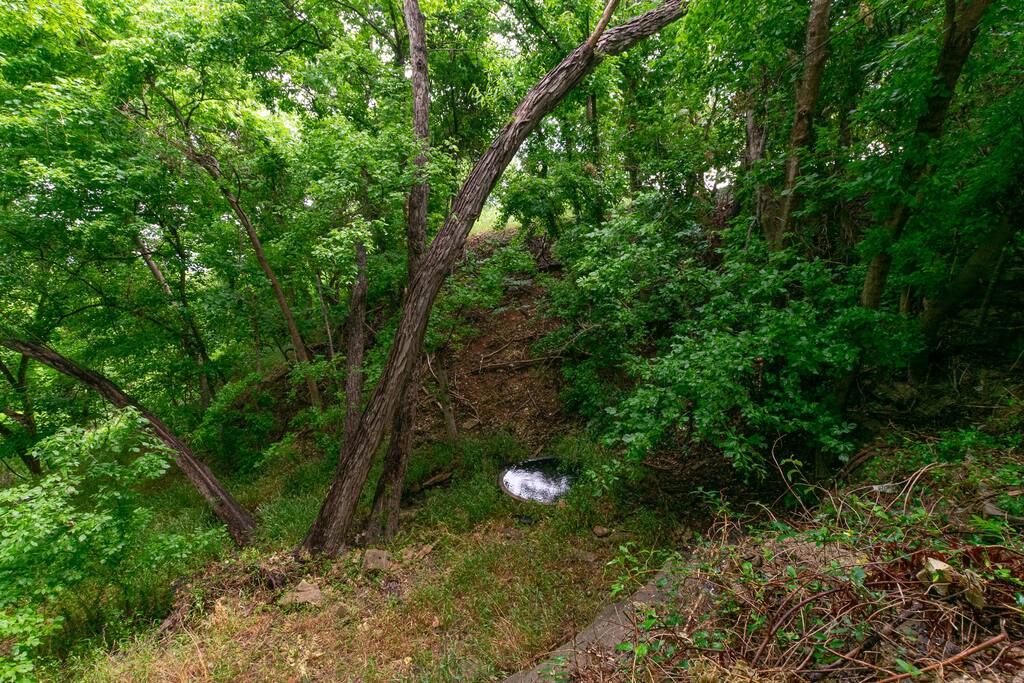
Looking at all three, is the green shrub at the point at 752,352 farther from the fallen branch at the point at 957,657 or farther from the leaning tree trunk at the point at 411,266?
the leaning tree trunk at the point at 411,266

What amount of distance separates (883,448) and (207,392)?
12292mm

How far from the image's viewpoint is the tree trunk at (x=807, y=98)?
4172mm

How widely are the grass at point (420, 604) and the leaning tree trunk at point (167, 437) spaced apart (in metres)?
0.49

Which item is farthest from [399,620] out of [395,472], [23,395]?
[23,395]

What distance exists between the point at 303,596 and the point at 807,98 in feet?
26.6

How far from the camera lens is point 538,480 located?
6703 millimetres

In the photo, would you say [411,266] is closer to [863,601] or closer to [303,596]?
[303,596]

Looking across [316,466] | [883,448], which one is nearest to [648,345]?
[883,448]

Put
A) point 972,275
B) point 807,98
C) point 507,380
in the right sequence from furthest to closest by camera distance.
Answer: point 507,380
point 807,98
point 972,275

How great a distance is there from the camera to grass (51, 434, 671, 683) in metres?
3.54

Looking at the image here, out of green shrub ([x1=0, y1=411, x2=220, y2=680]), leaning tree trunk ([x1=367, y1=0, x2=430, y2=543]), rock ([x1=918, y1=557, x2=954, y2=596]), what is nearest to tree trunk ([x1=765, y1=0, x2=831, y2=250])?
rock ([x1=918, y1=557, x2=954, y2=596])

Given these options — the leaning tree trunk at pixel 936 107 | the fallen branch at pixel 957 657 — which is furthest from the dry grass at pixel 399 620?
the leaning tree trunk at pixel 936 107

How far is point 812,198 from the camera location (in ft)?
15.0

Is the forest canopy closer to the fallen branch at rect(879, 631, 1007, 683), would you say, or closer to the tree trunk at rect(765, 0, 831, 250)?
the tree trunk at rect(765, 0, 831, 250)
